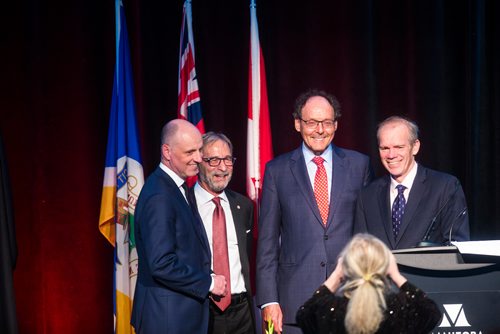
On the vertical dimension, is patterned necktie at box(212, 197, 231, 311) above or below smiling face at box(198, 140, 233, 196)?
below

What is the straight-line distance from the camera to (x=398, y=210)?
3.49m

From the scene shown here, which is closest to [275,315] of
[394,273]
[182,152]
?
[182,152]

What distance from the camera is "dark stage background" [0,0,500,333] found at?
5.14 metres

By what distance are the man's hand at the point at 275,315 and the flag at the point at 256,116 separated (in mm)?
1322

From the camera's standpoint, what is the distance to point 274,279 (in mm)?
3666

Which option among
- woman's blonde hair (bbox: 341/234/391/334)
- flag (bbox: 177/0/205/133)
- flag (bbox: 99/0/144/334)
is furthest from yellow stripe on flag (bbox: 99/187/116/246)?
woman's blonde hair (bbox: 341/234/391/334)

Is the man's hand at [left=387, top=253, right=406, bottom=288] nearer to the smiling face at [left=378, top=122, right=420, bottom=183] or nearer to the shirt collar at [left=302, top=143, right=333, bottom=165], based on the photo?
the smiling face at [left=378, top=122, right=420, bottom=183]

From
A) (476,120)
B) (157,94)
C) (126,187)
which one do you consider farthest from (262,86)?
(476,120)

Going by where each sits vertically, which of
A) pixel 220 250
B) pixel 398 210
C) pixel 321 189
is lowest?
pixel 220 250

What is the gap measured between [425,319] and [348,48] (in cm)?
328

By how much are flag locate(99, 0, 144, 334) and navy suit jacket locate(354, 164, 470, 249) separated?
69.8 inches

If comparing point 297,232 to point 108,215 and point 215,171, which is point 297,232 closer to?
point 215,171

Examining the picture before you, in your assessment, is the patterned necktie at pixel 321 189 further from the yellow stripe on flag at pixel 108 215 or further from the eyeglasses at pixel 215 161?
the yellow stripe on flag at pixel 108 215

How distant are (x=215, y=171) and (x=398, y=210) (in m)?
1.12
